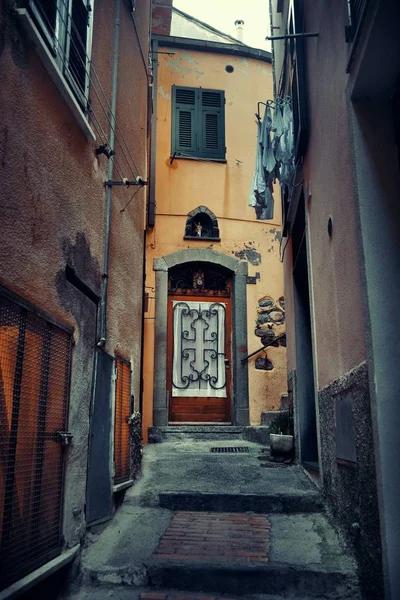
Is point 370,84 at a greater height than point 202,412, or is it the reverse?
point 370,84

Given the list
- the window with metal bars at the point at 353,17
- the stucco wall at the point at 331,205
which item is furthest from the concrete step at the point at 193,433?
the window with metal bars at the point at 353,17

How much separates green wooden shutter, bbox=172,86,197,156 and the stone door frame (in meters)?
2.01

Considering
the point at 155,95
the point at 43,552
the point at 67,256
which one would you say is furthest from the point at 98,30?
the point at 155,95

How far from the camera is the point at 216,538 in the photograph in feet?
11.9

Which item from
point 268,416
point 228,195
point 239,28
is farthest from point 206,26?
→ point 268,416

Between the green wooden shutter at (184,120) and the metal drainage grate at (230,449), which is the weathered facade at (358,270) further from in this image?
the green wooden shutter at (184,120)

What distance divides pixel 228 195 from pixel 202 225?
723 mm

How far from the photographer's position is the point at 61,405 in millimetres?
3285

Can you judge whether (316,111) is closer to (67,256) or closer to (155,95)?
(67,256)

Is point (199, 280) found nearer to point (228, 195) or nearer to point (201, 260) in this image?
point (201, 260)

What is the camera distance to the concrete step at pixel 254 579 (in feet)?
9.95

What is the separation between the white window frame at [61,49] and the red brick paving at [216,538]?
2993 mm

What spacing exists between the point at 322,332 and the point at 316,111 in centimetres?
189

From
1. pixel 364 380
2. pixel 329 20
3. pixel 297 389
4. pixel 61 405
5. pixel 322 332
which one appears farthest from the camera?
pixel 297 389
